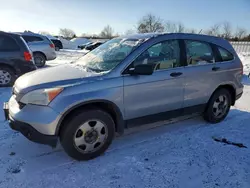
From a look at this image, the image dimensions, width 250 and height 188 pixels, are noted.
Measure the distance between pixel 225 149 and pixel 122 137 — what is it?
1.60m

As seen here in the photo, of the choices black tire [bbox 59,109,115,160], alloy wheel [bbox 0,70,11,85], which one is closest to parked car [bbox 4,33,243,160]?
black tire [bbox 59,109,115,160]

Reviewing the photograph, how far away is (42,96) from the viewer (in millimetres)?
2938

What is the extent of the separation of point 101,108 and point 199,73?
73.8 inches

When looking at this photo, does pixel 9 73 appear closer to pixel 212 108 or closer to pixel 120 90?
pixel 120 90

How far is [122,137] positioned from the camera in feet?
13.2

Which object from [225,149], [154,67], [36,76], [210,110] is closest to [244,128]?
[210,110]

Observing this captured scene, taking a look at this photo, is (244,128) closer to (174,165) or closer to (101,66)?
(174,165)

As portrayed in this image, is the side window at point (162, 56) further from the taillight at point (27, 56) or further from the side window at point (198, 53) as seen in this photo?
the taillight at point (27, 56)

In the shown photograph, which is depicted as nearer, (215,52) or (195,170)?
(195,170)

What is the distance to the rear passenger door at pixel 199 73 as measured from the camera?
403 cm

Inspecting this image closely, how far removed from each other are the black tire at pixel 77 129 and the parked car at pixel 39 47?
9493 mm

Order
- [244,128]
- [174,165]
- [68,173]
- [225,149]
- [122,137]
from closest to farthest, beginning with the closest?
1. [68,173]
2. [174,165]
3. [225,149]
4. [122,137]
5. [244,128]

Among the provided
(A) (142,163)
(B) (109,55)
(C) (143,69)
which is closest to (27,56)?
(B) (109,55)

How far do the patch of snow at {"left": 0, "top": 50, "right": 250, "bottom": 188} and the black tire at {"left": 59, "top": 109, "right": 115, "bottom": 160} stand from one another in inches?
4.1
